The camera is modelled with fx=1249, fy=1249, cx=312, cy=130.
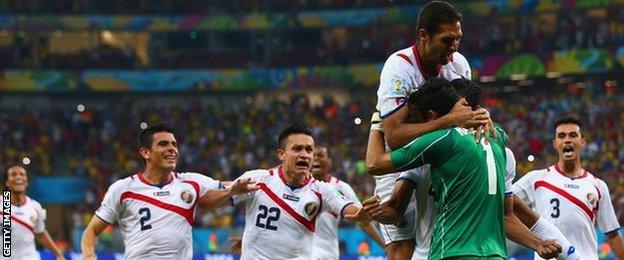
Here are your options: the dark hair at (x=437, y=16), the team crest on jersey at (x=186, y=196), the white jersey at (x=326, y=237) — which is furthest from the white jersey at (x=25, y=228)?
the dark hair at (x=437, y=16)

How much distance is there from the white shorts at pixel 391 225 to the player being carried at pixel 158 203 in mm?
2784

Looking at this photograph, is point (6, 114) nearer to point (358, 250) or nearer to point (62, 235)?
point (62, 235)

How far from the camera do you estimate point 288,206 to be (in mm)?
11664

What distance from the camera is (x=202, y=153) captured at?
4012 centimetres

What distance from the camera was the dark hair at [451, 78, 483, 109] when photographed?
7.57 meters

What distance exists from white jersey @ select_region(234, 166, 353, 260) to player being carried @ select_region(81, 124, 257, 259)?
0.42 m

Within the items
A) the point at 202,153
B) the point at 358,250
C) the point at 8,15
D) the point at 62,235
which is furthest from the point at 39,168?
the point at 358,250

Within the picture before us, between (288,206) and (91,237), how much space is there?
185 cm

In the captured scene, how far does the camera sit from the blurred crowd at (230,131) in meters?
33.6

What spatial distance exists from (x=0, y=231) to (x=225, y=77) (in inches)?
1285

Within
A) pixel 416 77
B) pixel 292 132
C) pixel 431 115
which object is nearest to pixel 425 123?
pixel 431 115

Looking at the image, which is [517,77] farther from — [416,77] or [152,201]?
[416,77]

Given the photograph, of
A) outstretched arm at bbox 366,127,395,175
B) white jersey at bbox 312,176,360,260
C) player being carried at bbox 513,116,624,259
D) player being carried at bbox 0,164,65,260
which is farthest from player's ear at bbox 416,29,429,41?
player being carried at bbox 0,164,65,260

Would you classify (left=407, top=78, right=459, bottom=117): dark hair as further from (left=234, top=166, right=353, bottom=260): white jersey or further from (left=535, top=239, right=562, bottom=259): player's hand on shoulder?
(left=234, top=166, right=353, bottom=260): white jersey
